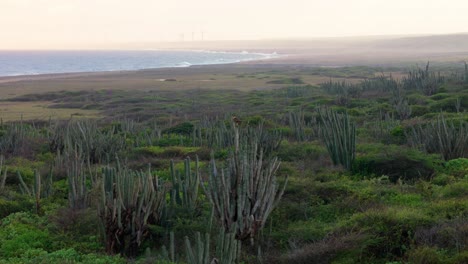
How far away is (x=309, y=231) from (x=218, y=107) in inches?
865

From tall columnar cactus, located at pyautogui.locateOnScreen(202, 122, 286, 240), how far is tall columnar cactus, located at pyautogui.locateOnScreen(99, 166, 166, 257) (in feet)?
3.04

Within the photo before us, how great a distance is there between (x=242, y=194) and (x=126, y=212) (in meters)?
1.67

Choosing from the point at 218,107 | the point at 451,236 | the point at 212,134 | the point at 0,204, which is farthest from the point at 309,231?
the point at 218,107

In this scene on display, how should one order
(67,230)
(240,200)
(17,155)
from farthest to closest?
(17,155), (67,230), (240,200)

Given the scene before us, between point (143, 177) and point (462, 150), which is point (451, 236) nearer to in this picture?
point (143, 177)

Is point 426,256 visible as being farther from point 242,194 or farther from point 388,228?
point 242,194

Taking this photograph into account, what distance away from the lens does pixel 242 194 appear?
824 centimetres

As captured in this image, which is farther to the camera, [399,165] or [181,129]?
[181,129]

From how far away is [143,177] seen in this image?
8.68m

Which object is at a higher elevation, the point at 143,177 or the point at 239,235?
the point at 143,177

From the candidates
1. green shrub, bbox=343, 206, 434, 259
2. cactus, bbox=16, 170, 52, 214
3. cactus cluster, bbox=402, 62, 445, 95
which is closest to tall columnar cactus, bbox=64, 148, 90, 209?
cactus, bbox=16, 170, 52, 214

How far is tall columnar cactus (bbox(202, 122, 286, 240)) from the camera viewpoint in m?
8.27

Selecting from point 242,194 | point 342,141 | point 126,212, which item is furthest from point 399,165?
point 126,212

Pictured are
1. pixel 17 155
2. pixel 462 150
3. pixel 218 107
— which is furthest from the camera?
pixel 218 107
